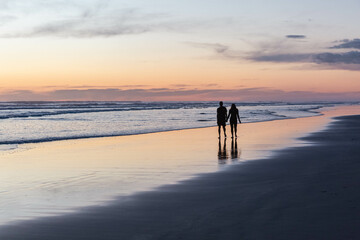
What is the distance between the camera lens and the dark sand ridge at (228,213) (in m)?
5.70

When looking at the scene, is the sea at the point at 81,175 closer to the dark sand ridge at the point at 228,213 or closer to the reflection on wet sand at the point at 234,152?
the reflection on wet sand at the point at 234,152

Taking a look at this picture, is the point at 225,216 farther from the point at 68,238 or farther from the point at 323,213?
the point at 68,238

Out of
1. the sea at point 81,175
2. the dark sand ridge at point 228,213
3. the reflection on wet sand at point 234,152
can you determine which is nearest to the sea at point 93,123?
the sea at point 81,175

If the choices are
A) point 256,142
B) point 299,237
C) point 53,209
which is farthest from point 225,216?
point 256,142

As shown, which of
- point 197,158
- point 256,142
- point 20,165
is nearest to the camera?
point 20,165

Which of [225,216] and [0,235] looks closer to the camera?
[0,235]

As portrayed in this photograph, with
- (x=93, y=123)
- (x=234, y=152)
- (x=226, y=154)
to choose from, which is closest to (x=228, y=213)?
(x=226, y=154)

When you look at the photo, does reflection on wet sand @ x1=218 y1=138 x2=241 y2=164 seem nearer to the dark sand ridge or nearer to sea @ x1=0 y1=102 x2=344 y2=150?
the dark sand ridge

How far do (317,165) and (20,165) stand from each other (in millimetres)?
8562

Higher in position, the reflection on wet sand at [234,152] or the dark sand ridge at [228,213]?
the dark sand ridge at [228,213]

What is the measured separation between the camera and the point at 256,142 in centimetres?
1909

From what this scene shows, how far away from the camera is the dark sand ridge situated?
5699mm

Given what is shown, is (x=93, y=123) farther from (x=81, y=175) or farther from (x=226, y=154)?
(x=81, y=175)

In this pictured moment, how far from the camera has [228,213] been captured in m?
6.68
